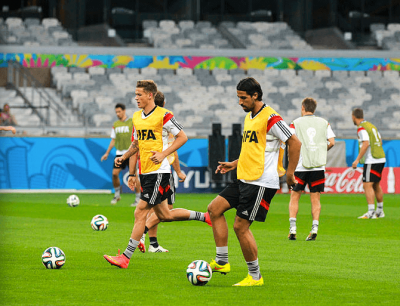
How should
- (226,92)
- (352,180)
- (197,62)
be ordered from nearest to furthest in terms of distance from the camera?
(352,180) → (226,92) → (197,62)

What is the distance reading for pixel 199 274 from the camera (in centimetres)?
643

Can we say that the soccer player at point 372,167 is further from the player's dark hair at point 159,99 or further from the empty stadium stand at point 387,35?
the empty stadium stand at point 387,35

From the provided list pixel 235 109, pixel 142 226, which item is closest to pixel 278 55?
pixel 235 109

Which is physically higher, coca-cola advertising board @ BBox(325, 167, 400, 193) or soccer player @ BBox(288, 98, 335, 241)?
soccer player @ BBox(288, 98, 335, 241)

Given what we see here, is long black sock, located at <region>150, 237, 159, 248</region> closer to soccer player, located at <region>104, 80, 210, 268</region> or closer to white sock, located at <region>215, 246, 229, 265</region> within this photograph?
soccer player, located at <region>104, 80, 210, 268</region>

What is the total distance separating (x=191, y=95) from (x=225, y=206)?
21.9 meters

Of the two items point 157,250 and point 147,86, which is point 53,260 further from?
point 147,86

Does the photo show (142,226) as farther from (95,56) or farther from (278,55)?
(278,55)

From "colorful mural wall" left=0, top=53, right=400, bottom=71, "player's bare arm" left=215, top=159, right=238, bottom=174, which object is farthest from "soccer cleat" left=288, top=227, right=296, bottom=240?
"colorful mural wall" left=0, top=53, right=400, bottom=71

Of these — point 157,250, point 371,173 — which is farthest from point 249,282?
point 371,173

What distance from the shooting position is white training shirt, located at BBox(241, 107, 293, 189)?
635cm

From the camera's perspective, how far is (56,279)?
6707 mm

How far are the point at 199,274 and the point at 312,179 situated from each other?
454cm

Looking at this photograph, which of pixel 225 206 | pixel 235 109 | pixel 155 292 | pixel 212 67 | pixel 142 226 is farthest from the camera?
pixel 212 67
